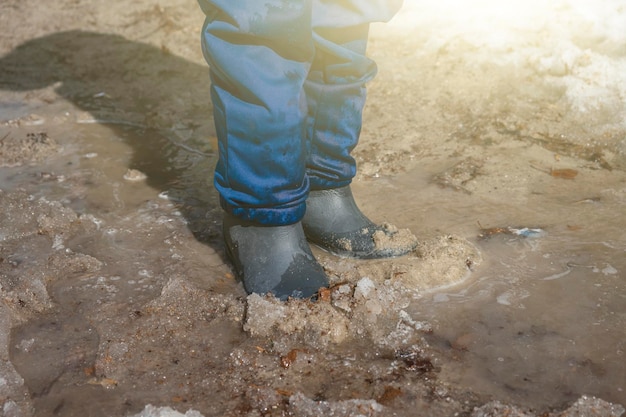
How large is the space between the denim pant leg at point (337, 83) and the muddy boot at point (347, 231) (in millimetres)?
40

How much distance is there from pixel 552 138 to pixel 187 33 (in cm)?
176

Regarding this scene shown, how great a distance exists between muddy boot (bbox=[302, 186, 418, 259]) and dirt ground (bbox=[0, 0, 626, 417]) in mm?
42

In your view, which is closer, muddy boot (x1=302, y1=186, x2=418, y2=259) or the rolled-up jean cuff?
the rolled-up jean cuff

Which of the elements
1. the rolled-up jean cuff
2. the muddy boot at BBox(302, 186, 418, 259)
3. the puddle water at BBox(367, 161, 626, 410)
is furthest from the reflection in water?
the rolled-up jean cuff

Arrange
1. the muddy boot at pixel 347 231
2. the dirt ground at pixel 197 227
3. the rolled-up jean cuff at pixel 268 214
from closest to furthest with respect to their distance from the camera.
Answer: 1. the dirt ground at pixel 197 227
2. the rolled-up jean cuff at pixel 268 214
3. the muddy boot at pixel 347 231

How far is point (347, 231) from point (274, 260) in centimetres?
24

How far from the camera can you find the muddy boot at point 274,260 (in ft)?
5.03

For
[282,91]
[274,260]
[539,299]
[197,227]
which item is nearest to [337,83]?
[282,91]

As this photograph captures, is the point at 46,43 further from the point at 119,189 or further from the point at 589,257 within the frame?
the point at 589,257

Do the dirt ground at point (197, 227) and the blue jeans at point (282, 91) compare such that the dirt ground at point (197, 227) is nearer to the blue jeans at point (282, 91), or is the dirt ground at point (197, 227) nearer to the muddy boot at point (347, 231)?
the muddy boot at point (347, 231)

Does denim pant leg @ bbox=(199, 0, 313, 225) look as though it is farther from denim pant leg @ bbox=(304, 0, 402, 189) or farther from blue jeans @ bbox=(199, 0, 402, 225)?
denim pant leg @ bbox=(304, 0, 402, 189)

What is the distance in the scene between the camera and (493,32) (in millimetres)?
2889

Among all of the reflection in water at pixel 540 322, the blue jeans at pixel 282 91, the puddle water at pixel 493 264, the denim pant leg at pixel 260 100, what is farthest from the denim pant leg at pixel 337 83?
the reflection in water at pixel 540 322

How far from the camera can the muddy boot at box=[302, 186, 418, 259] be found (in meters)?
1.70
